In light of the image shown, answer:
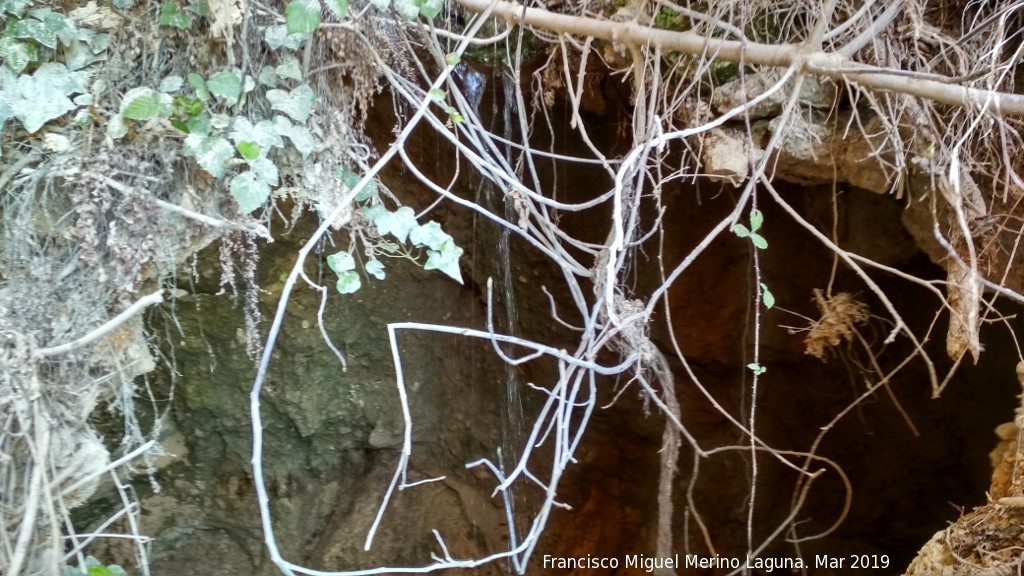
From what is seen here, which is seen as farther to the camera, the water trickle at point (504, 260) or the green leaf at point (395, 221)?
the water trickle at point (504, 260)

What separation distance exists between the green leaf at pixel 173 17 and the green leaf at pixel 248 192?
1.20ft

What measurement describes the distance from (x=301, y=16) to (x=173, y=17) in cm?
37

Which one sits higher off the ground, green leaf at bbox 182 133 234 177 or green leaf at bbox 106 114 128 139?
green leaf at bbox 106 114 128 139

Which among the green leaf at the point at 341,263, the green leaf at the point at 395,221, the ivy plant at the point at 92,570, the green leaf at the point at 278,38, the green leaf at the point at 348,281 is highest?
the green leaf at the point at 278,38

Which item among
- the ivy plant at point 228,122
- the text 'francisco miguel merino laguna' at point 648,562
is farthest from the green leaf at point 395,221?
the text 'francisco miguel merino laguna' at point 648,562

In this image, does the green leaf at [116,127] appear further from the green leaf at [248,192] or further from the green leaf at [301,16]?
the green leaf at [301,16]

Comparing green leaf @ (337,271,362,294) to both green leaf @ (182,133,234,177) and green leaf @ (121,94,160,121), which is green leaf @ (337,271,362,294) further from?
green leaf @ (121,94,160,121)

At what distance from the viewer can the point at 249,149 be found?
131cm

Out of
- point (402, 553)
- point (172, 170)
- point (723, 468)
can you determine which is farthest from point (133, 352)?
point (723, 468)

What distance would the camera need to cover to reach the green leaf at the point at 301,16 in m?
1.21

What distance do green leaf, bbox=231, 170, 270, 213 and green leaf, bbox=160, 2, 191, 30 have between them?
364 mm

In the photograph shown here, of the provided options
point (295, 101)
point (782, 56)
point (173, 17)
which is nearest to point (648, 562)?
point (782, 56)

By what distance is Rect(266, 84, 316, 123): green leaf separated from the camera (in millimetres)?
1447

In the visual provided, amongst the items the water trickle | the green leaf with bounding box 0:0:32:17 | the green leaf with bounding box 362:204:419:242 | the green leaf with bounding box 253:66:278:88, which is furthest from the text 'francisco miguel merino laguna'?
the green leaf with bounding box 0:0:32:17
